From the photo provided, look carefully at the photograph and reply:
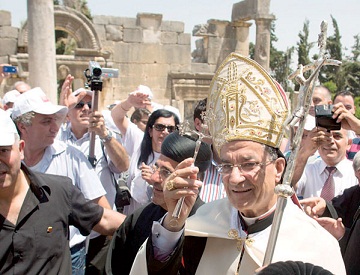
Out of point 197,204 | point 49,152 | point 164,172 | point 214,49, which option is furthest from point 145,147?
point 214,49

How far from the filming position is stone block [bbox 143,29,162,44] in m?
15.7

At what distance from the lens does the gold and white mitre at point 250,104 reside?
2463 millimetres

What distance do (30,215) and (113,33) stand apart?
13.0 meters

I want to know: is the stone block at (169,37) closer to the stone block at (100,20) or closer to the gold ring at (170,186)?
the stone block at (100,20)

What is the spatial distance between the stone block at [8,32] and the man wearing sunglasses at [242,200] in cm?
1240

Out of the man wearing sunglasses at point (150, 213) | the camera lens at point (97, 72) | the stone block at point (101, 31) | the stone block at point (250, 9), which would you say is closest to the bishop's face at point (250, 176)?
the man wearing sunglasses at point (150, 213)

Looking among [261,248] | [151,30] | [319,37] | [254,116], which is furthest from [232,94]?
[151,30]

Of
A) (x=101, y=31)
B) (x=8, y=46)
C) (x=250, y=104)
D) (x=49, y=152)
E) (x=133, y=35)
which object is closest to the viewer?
(x=250, y=104)

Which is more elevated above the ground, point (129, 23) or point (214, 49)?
point (129, 23)

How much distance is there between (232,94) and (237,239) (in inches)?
27.4

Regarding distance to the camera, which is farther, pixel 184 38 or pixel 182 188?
pixel 184 38

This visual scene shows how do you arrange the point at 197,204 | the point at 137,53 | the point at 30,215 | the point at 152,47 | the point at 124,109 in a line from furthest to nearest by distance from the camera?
1. the point at 152,47
2. the point at 137,53
3. the point at 124,109
4. the point at 197,204
5. the point at 30,215

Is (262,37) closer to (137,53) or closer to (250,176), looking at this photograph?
(137,53)

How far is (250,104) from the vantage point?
8.21ft
